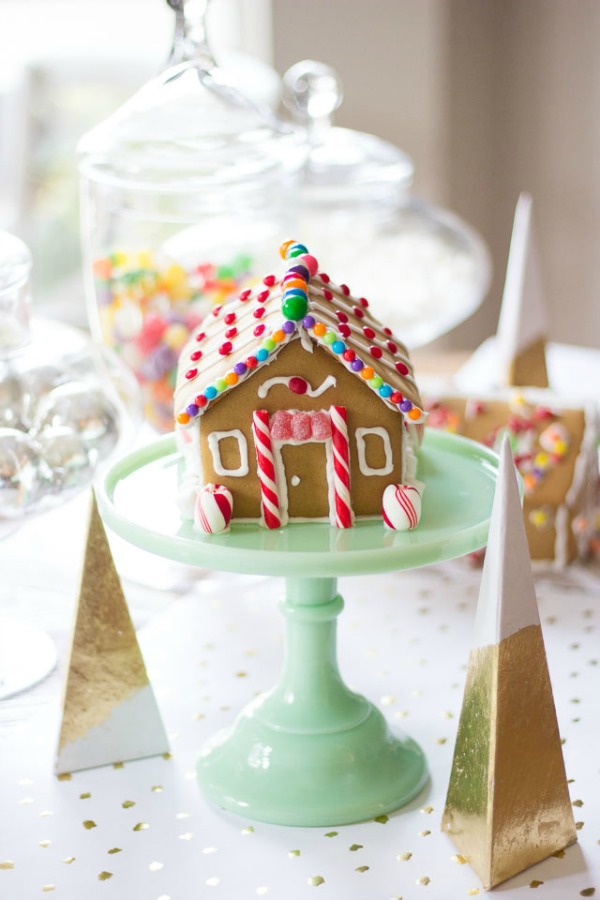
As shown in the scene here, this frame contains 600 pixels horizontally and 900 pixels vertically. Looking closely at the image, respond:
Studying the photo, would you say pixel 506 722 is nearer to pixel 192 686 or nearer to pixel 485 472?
pixel 485 472

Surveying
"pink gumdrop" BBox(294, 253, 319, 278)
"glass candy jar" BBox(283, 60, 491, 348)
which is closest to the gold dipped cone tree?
"pink gumdrop" BBox(294, 253, 319, 278)

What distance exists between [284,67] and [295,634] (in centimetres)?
219

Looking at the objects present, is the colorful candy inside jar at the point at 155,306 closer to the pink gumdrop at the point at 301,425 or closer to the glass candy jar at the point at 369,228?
the glass candy jar at the point at 369,228

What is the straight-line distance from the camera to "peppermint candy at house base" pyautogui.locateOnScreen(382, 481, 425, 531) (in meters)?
0.91

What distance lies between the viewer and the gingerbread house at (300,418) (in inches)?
35.5

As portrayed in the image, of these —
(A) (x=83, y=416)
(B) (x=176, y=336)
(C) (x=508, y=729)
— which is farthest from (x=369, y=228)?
(C) (x=508, y=729)

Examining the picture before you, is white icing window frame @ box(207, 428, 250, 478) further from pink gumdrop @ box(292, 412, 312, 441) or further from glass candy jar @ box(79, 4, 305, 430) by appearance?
glass candy jar @ box(79, 4, 305, 430)

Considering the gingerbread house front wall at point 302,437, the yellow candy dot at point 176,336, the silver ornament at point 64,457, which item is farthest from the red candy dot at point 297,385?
the yellow candy dot at point 176,336

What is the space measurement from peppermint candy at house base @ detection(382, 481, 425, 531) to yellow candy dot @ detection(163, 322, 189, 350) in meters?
0.60

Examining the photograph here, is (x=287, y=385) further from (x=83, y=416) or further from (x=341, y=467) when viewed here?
(x=83, y=416)

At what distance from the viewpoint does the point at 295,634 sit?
3.29 ft

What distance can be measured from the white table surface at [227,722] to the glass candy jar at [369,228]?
57 centimetres

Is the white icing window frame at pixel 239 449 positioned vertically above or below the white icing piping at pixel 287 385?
below

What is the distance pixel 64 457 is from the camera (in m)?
1.17
